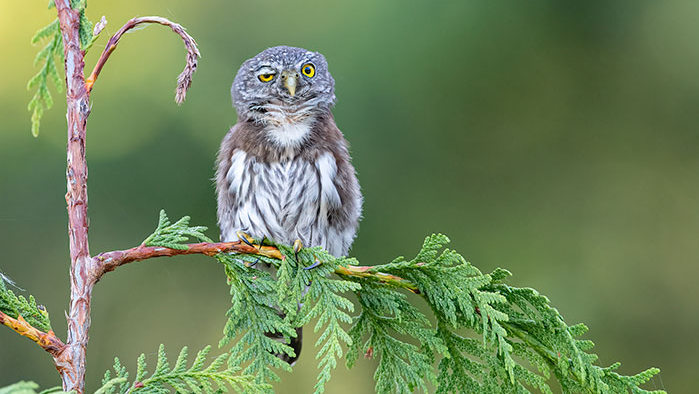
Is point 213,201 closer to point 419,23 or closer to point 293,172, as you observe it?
point 419,23

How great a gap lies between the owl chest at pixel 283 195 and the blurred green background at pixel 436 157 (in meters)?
1.91

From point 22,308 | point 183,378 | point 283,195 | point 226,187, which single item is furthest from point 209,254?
point 226,187

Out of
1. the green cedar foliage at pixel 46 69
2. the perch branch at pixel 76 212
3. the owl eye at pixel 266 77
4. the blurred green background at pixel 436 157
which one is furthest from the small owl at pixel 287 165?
the blurred green background at pixel 436 157

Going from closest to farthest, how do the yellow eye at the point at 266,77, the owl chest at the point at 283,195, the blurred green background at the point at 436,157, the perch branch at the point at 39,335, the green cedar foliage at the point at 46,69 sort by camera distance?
the perch branch at the point at 39,335, the green cedar foliage at the point at 46,69, the owl chest at the point at 283,195, the yellow eye at the point at 266,77, the blurred green background at the point at 436,157

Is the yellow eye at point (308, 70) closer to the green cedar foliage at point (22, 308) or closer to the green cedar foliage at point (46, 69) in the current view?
the green cedar foliage at point (46, 69)

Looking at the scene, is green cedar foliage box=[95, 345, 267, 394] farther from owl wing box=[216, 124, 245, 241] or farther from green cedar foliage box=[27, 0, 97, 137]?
owl wing box=[216, 124, 245, 241]

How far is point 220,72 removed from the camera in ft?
15.0

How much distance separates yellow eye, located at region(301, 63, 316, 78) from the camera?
2725 mm

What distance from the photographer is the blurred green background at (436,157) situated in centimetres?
457

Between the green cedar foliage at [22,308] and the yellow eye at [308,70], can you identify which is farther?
the yellow eye at [308,70]

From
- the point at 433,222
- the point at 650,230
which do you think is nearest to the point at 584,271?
the point at 650,230

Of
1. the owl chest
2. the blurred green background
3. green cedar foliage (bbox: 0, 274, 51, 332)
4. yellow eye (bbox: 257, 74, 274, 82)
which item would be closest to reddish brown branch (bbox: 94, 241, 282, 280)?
green cedar foliage (bbox: 0, 274, 51, 332)

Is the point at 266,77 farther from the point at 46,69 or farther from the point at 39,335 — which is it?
the point at 39,335

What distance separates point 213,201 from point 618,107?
2903mm
